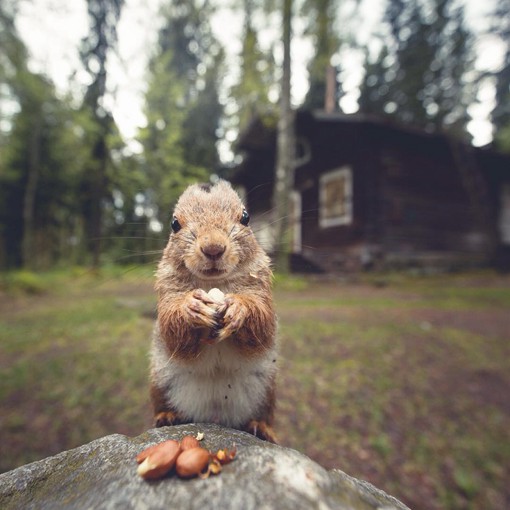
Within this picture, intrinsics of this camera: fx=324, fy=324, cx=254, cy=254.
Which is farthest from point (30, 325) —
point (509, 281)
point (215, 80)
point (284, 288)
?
point (509, 281)

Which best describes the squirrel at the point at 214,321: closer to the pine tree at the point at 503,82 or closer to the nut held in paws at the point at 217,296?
the nut held in paws at the point at 217,296

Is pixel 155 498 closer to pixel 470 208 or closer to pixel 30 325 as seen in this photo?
pixel 30 325

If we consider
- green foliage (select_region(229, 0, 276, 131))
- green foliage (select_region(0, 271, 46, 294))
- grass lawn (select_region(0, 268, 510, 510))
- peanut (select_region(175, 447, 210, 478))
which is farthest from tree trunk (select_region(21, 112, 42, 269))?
peanut (select_region(175, 447, 210, 478))

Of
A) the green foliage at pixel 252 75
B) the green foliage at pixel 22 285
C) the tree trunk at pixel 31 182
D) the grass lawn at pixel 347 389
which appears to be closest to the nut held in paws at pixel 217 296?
the grass lawn at pixel 347 389

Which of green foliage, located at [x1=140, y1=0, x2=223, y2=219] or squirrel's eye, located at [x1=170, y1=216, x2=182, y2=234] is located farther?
green foliage, located at [x1=140, y1=0, x2=223, y2=219]

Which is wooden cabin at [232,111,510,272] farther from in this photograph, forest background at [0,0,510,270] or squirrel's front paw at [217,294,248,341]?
squirrel's front paw at [217,294,248,341]

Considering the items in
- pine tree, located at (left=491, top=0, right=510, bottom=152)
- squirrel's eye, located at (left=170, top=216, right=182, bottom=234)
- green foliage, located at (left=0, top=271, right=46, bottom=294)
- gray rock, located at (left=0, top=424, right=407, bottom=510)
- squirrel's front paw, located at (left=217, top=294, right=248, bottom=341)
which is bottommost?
green foliage, located at (left=0, top=271, right=46, bottom=294)

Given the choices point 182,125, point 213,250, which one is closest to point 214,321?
point 213,250
